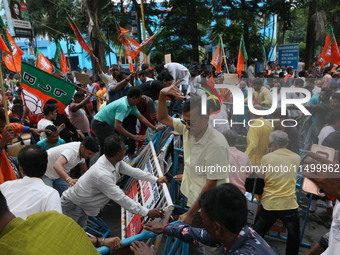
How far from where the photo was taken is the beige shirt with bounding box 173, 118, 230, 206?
2.62m

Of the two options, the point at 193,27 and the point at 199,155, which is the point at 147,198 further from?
the point at 193,27

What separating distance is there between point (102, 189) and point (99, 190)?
0.40 ft

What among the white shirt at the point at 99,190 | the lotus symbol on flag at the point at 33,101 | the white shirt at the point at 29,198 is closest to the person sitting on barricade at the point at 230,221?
the white shirt at the point at 99,190

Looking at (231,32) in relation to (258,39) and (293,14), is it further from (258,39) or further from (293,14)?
(293,14)

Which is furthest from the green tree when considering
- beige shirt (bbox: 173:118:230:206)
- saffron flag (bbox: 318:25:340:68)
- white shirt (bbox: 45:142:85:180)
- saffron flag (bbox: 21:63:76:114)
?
beige shirt (bbox: 173:118:230:206)

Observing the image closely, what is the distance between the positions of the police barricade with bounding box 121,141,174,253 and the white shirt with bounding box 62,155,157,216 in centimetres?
18

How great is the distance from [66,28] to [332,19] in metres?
24.2

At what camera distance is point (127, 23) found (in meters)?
21.3

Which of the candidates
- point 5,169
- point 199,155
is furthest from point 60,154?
point 199,155

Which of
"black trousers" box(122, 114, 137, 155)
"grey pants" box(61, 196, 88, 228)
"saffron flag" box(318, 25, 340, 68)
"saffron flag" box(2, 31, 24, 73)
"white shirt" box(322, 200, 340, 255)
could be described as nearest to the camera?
"white shirt" box(322, 200, 340, 255)

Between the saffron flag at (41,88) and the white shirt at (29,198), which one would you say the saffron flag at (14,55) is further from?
the white shirt at (29,198)

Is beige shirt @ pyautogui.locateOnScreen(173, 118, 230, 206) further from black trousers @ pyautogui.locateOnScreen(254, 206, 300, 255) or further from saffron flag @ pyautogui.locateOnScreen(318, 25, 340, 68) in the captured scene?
saffron flag @ pyautogui.locateOnScreen(318, 25, 340, 68)

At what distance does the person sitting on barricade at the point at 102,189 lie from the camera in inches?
113

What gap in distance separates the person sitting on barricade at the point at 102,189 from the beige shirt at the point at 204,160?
0.42 metres
